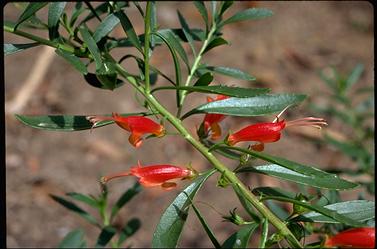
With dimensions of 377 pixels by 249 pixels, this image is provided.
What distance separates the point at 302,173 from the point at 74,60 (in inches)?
18.4

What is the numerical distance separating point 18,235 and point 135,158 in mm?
727

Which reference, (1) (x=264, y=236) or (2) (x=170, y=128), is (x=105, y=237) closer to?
(1) (x=264, y=236)

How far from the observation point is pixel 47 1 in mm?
1337

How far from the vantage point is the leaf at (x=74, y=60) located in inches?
48.6

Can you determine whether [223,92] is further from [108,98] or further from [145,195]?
[108,98]

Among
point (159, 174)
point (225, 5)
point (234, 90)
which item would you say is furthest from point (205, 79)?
point (225, 5)

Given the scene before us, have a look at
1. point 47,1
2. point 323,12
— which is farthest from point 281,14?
point 47,1

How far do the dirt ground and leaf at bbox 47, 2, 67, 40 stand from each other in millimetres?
1598

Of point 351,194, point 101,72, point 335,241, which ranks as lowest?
point 351,194

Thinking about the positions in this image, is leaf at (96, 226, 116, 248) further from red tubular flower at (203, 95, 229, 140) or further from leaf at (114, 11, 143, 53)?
leaf at (114, 11, 143, 53)

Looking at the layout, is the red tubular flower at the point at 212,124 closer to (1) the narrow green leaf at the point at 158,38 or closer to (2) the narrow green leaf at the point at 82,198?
(1) the narrow green leaf at the point at 158,38

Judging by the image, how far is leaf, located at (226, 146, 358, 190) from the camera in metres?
1.09

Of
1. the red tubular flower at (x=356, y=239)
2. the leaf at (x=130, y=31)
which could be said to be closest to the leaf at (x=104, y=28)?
the leaf at (x=130, y=31)

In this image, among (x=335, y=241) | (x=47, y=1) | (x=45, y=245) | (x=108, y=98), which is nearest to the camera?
(x=335, y=241)
